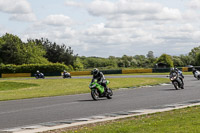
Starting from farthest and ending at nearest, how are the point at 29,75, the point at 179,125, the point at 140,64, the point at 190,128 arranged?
the point at 140,64, the point at 29,75, the point at 179,125, the point at 190,128

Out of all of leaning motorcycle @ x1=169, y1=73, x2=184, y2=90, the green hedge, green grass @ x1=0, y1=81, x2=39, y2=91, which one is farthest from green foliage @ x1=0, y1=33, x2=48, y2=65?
leaning motorcycle @ x1=169, y1=73, x2=184, y2=90

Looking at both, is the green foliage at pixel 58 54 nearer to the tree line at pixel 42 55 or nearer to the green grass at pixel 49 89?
the tree line at pixel 42 55

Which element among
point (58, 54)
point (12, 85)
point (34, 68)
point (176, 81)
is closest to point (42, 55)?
point (58, 54)

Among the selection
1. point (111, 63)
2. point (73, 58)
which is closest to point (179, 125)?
point (73, 58)

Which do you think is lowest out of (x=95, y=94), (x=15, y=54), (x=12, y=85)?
(x=12, y=85)

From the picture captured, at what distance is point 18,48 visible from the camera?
320 ft

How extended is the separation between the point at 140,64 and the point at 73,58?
215ft

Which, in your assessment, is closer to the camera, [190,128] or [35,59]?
[190,128]

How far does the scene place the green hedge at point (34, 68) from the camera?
73938mm

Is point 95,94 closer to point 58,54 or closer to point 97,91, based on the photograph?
point 97,91

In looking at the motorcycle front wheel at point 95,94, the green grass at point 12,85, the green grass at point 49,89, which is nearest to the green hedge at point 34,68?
the green grass at point 49,89

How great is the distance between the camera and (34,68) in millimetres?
74812

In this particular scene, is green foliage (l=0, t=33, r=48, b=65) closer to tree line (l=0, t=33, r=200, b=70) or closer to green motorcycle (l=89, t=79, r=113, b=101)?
tree line (l=0, t=33, r=200, b=70)

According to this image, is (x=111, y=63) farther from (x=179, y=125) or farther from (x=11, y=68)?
(x=179, y=125)
